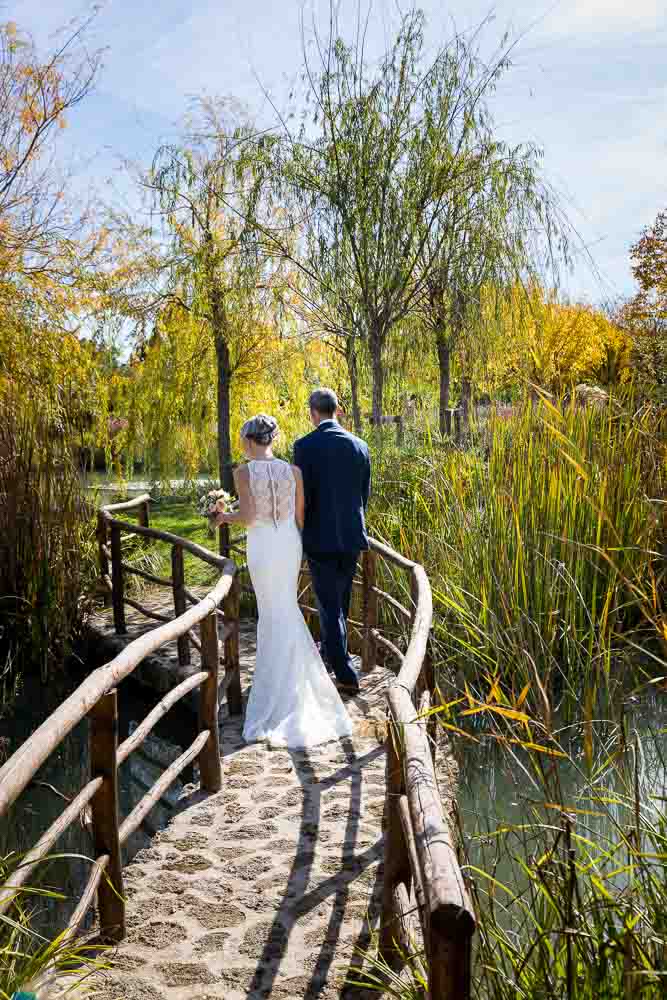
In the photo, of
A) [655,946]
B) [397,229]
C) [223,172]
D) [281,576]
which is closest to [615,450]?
[281,576]

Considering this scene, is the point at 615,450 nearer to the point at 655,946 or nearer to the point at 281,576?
the point at 281,576

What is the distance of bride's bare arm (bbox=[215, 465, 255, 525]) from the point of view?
525 centimetres

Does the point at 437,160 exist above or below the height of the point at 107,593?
above

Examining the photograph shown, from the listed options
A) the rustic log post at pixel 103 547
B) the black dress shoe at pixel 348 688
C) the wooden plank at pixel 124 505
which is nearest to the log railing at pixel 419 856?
the black dress shoe at pixel 348 688

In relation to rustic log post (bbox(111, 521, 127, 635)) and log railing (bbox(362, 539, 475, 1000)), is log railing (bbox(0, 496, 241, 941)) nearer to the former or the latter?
log railing (bbox(362, 539, 475, 1000))

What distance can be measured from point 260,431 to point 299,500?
0.45 meters

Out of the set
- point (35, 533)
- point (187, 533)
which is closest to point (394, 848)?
point (35, 533)

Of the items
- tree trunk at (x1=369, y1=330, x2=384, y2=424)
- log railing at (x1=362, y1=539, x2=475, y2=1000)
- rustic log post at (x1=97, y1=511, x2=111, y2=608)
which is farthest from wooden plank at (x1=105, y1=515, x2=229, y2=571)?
tree trunk at (x1=369, y1=330, x2=384, y2=424)

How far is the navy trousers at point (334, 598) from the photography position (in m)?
5.41

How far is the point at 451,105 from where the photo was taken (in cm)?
892

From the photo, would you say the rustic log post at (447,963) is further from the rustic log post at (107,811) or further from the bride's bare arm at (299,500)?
the bride's bare arm at (299,500)

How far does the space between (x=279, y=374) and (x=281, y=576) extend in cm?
1214

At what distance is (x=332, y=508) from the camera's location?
5.35m

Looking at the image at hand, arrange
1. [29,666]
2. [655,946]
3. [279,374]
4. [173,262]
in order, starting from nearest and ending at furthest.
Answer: [655,946], [29,666], [173,262], [279,374]
